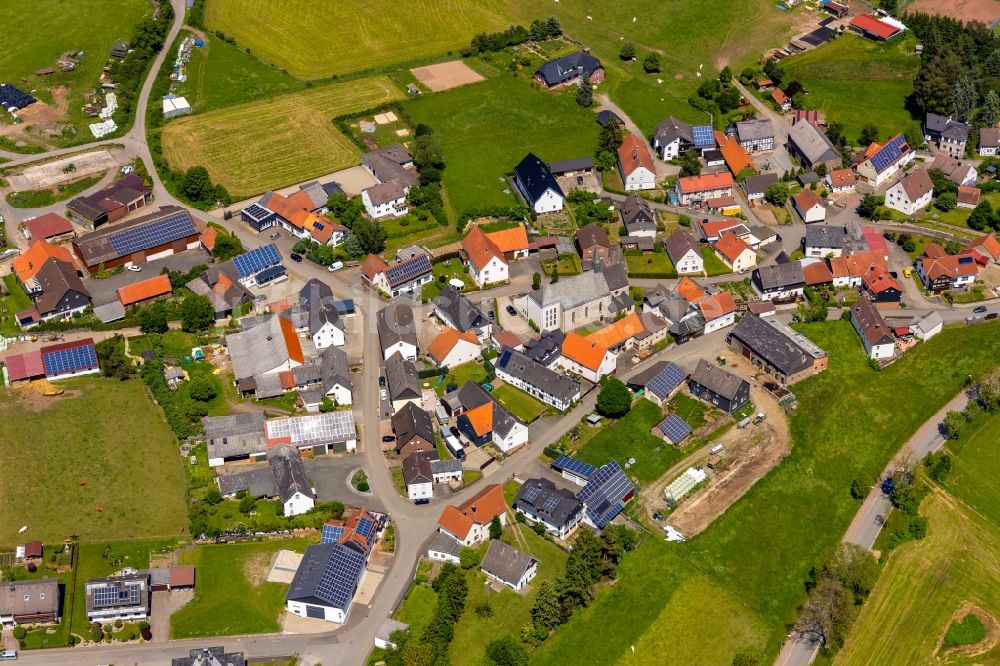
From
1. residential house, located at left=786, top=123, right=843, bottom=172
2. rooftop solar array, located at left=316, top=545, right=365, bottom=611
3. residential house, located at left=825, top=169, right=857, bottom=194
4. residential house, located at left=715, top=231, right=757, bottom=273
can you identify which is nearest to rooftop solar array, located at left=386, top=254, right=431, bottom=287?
residential house, located at left=715, top=231, right=757, bottom=273

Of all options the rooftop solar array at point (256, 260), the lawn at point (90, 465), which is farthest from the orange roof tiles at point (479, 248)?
the lawn at point (90, 465)

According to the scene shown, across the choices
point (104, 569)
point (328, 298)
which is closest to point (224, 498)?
point (104, 569)

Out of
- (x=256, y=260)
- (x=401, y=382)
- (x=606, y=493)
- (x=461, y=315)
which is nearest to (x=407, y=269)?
(x=461, y=315)

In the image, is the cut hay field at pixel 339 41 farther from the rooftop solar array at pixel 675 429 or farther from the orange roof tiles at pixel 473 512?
the orange roof tiles at pixel 473 512

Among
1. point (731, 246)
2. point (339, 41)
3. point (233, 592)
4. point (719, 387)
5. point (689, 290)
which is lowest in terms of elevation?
point (731, 246)

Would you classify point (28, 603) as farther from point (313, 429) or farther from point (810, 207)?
point (810, 207)

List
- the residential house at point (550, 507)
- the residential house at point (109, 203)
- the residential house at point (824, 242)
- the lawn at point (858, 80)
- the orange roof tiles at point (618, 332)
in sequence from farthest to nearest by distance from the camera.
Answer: the lawn at point (858, 80) < the residential house at point (109, 203) < the residential house at point (824, 242) < the orange roof tiles at point (618, 332) < the residential house at point (550, 507)
